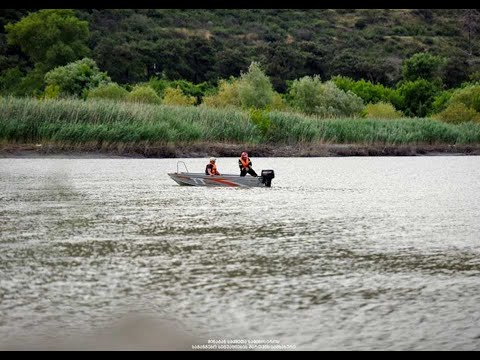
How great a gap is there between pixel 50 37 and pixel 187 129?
174ft

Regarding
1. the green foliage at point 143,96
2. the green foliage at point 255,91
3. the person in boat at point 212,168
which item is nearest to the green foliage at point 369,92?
the green foliage at point 255,91

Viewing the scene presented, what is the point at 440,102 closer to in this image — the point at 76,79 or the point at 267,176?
the point at 76,79

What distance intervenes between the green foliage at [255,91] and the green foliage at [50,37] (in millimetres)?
32925

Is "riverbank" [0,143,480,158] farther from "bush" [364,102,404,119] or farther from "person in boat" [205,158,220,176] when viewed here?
"person in boat" [205,158,220,176]

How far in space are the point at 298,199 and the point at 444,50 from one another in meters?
101

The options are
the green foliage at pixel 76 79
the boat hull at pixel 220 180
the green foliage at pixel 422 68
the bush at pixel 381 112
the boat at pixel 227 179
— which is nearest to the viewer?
the boat at pixel 227 179

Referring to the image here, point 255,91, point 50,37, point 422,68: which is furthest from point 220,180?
point 422,68

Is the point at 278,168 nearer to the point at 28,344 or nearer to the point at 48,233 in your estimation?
the point at 48,233

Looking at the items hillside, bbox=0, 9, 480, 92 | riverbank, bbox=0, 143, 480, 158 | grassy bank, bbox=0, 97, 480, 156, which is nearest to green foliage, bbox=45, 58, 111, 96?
hillside, bbox=0, 9, 480, 92

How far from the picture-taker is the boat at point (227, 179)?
3111 centimetres

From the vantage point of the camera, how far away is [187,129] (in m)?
54.2

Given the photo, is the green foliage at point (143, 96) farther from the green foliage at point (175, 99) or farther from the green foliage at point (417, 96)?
the green foliage at point (417, 96)

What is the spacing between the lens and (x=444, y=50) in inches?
4951
